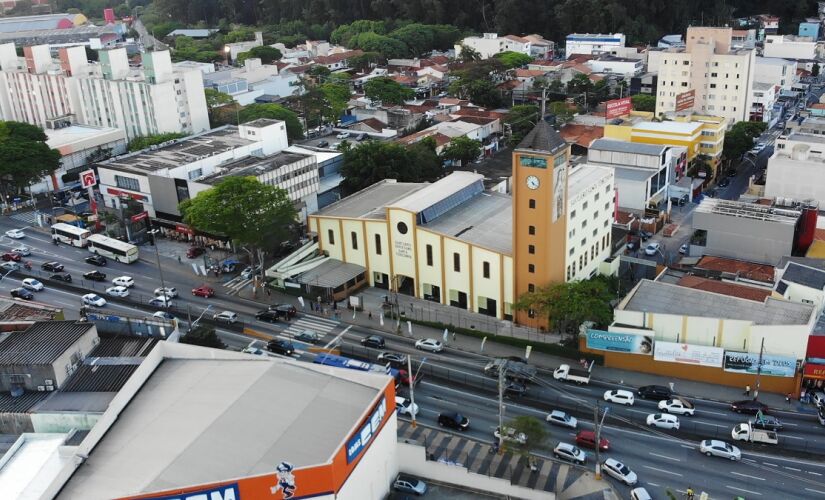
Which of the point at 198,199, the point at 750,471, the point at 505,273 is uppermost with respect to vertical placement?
the point at 198,199

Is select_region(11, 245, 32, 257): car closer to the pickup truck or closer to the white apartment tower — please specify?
the white apartment tower

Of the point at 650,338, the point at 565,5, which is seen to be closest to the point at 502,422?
the point at 650,338

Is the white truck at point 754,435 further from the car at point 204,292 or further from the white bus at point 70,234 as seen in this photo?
the white bus at point 70,234

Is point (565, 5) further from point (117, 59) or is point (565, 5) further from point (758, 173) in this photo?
point (117, 59)

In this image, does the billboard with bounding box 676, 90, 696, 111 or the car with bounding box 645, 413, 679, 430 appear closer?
the car with bounding box 645, 413, 679, 430

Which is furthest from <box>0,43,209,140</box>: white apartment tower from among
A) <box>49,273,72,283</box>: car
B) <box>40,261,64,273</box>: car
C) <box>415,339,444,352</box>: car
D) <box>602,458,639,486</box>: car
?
<box>602,458,639,486</box>: car

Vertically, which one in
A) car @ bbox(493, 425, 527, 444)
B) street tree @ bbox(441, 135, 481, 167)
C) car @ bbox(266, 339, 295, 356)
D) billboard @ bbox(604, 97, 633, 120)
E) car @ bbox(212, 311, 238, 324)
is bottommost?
car @ bbox(266, 339, 295, 356)
